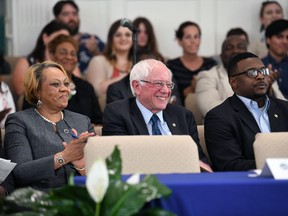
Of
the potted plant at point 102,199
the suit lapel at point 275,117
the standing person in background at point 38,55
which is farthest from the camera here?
the standing person in background at point 38,55

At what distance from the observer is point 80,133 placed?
4.82 metres

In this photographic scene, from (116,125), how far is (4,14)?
3.81 meters

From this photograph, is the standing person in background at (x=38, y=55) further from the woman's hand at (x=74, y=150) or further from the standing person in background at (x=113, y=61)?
the woman's hand at (x=74, y=150)

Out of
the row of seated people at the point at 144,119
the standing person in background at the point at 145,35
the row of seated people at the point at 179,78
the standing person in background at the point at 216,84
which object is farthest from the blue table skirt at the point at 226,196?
the standing person in background at the point at 145,35

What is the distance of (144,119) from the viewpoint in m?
4.93

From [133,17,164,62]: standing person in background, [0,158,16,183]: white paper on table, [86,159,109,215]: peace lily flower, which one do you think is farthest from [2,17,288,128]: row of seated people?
[86,159,109,215]: peace lily flower

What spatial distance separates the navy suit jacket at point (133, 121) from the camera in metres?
4.87

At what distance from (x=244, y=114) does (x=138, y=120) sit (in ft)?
2.21

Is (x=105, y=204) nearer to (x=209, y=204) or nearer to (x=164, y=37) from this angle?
(x=209, y=204)

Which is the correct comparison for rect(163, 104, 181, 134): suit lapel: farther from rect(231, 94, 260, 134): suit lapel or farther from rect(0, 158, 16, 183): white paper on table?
rect(0, 158, 16, 183): white paper on table

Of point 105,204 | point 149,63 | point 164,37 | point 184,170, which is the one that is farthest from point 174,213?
point 164,37

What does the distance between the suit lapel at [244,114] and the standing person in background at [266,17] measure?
299 cm

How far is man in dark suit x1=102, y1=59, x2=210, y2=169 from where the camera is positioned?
488 centimetres

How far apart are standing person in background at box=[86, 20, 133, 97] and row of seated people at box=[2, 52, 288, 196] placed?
210cm
